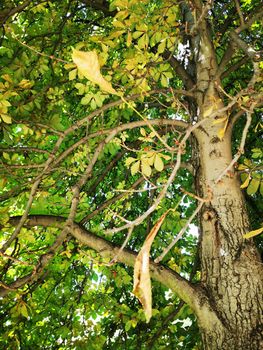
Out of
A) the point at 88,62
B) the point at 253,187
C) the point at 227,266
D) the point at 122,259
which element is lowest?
the point at 88,62

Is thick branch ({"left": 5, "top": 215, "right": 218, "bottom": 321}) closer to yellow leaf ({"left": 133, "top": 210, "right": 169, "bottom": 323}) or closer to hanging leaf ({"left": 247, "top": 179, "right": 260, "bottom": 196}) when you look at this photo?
hanging leaf ({"left": 247, "top": 179, "right": 260, "bottom": 196})

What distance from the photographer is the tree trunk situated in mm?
1808

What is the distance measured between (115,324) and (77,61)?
323 centimetres

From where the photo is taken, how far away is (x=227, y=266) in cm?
195

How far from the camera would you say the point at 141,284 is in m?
0.66

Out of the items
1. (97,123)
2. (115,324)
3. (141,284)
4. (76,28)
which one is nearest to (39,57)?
(97,123)

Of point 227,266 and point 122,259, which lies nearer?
point 227,266

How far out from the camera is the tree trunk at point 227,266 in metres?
1.81

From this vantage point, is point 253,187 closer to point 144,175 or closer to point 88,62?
point 144,175

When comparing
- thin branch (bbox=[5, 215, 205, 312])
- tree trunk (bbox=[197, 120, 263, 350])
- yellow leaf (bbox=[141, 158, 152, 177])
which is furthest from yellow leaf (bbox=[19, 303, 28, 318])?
yellow leaf (bbox=[141, 158, 152, 177])

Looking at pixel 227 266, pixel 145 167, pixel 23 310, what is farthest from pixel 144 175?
pixel 23 310

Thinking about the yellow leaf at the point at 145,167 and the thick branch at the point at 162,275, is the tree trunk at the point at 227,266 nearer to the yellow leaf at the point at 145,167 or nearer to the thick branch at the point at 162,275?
the thick branch at the point at 162,275

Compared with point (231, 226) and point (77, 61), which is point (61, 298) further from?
point (77, 61)

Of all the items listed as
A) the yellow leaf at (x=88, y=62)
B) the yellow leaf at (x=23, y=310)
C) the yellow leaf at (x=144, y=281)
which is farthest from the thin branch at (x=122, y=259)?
the yellow leaf at (x=88, y=62)
